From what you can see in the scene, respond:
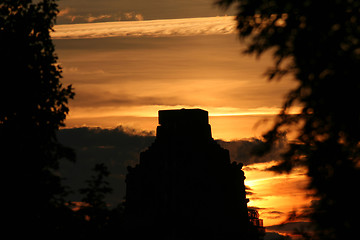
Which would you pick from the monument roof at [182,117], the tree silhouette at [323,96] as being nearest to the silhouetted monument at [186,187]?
the monument roof at [182,117]

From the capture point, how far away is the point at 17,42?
607 inches

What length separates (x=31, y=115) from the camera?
14961 millimetres

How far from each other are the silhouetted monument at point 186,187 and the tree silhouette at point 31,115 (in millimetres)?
11021

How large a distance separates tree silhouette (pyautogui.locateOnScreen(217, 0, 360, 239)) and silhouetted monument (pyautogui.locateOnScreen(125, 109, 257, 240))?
16856 mm

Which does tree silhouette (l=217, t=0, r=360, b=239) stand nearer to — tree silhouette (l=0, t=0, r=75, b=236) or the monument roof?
tree silhouette (l=0, t=0, r=75, b=236)

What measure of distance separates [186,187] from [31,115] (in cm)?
1168

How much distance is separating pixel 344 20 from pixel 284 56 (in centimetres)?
108

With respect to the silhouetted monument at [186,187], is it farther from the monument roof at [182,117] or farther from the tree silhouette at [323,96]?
the tree silhouette at [323,96]

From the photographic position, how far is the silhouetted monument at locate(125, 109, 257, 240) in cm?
2505

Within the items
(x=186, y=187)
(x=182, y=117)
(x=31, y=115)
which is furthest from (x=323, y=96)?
(x=182, y=117)

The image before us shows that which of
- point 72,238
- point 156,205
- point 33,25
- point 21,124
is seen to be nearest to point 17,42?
point 33,25

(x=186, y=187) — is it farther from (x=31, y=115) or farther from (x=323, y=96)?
(x=323, y=96)

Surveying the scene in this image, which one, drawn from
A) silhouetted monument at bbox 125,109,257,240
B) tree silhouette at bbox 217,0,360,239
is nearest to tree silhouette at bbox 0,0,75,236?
tree silhouette at bbox 217,0,360,239

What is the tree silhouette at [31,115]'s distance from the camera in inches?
538
